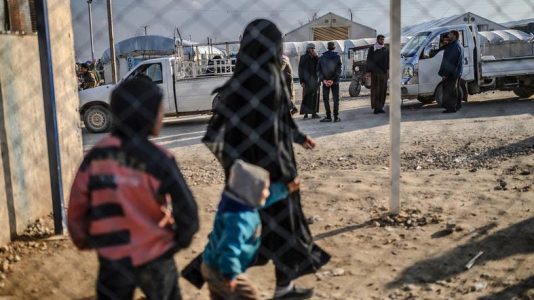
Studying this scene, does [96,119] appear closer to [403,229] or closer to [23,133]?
[23,133]

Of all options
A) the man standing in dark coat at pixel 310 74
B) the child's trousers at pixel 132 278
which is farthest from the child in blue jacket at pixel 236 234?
the man standing in dark coat at pixel 310 74

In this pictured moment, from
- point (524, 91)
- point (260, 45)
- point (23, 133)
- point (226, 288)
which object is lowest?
point (226, 288)

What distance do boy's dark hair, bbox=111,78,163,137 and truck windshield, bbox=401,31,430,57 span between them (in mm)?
9453

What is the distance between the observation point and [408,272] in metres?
3.06

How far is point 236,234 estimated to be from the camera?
2057 millimetres

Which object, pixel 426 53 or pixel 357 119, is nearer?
pixel 357 119

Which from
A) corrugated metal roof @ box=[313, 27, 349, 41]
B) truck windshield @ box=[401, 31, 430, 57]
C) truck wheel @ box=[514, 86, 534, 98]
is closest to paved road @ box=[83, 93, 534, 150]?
truck wheel @ box=[514, 86, 534, 98]

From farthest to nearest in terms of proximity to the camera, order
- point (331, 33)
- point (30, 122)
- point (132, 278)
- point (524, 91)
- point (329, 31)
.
Result: point (331, 33)
point (329, 31)
point (524, 91)
point (30, 122)
point (132, 278)

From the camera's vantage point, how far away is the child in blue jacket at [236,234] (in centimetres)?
201

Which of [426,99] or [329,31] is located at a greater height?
[329,31]

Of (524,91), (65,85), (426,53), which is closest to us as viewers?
(65,85)

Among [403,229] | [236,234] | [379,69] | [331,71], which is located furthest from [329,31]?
[236,234]

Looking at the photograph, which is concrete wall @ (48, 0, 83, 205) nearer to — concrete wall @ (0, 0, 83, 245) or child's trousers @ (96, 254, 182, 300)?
concrete wall @ (0, 0, 83, 245)

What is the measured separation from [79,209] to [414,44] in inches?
410
